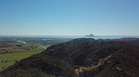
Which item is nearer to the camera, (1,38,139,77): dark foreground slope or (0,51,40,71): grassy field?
(1,38,139,77): dark foreground slope

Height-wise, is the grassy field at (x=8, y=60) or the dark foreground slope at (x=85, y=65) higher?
the dark foreground slope at (x=85, y=65)

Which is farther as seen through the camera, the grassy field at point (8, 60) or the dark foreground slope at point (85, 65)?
the grassy field at point (8, 60)

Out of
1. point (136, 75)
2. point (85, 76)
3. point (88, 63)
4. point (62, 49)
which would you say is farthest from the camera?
point (62, 49)

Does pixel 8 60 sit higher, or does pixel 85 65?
pixel 85 65

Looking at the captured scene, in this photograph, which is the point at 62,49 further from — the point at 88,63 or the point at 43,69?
the point at 43,69

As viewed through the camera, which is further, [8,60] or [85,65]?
[8,60]

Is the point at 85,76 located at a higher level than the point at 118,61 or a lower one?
lower

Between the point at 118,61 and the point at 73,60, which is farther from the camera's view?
the point at 73,60

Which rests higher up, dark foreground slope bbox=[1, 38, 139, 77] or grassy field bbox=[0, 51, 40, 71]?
dark foreground slope bbox=[1, 38, 139, 77]

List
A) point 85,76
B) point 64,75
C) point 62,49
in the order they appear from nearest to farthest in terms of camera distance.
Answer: point 64,75 < point 85,76 < point 62,49

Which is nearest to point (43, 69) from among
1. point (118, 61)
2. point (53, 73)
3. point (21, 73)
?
point (53, 73)
